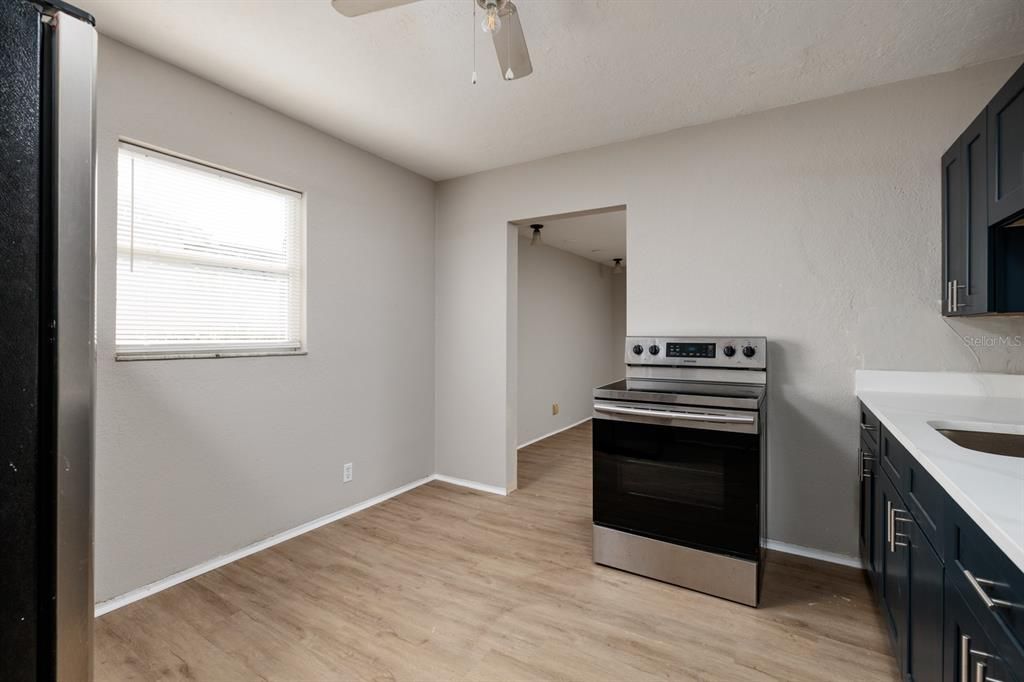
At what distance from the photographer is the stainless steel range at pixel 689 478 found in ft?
6.73

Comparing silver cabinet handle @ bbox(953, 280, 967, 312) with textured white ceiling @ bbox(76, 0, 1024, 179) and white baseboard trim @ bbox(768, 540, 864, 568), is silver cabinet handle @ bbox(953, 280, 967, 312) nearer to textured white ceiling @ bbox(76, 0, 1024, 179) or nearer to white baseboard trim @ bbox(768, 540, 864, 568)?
textured white ceiling @ bbox(76, 0, 1024, 179)

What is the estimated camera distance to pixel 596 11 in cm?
182

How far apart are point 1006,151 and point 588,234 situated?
354 cm

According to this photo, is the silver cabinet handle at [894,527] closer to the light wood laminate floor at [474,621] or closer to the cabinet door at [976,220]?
the light wood laminate floor at [474,621]

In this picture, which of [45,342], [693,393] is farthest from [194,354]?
[693,393]

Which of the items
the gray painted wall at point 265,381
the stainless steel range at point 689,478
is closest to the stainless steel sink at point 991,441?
the stainless steel range at point 689,478

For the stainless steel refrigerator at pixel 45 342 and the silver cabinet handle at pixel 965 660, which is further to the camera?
the silver cabinet handle at pixel 965 660

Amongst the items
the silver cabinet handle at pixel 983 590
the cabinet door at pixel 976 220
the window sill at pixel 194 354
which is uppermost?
the cabinet door at pixel 976 220

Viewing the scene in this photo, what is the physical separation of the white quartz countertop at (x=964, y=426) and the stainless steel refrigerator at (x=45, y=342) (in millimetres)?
1376

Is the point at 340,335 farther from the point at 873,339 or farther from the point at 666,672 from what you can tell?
the point at 873,339

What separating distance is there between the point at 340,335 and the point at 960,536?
2993 mm

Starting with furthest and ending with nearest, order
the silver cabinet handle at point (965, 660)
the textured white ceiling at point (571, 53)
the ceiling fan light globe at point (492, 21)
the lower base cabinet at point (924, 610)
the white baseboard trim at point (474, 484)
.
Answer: the white baseboard trim at point (474, 484)
the textured white ceiling at point (571, 53)
the ceiling fan light globe at point (492, 21)
the lower base cabinet at point (924, 610)
the silver cabinet handle at point (965, 660)

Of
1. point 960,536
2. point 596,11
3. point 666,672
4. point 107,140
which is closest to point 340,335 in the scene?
point 107,140

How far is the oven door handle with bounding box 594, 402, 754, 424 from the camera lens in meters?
2.03
